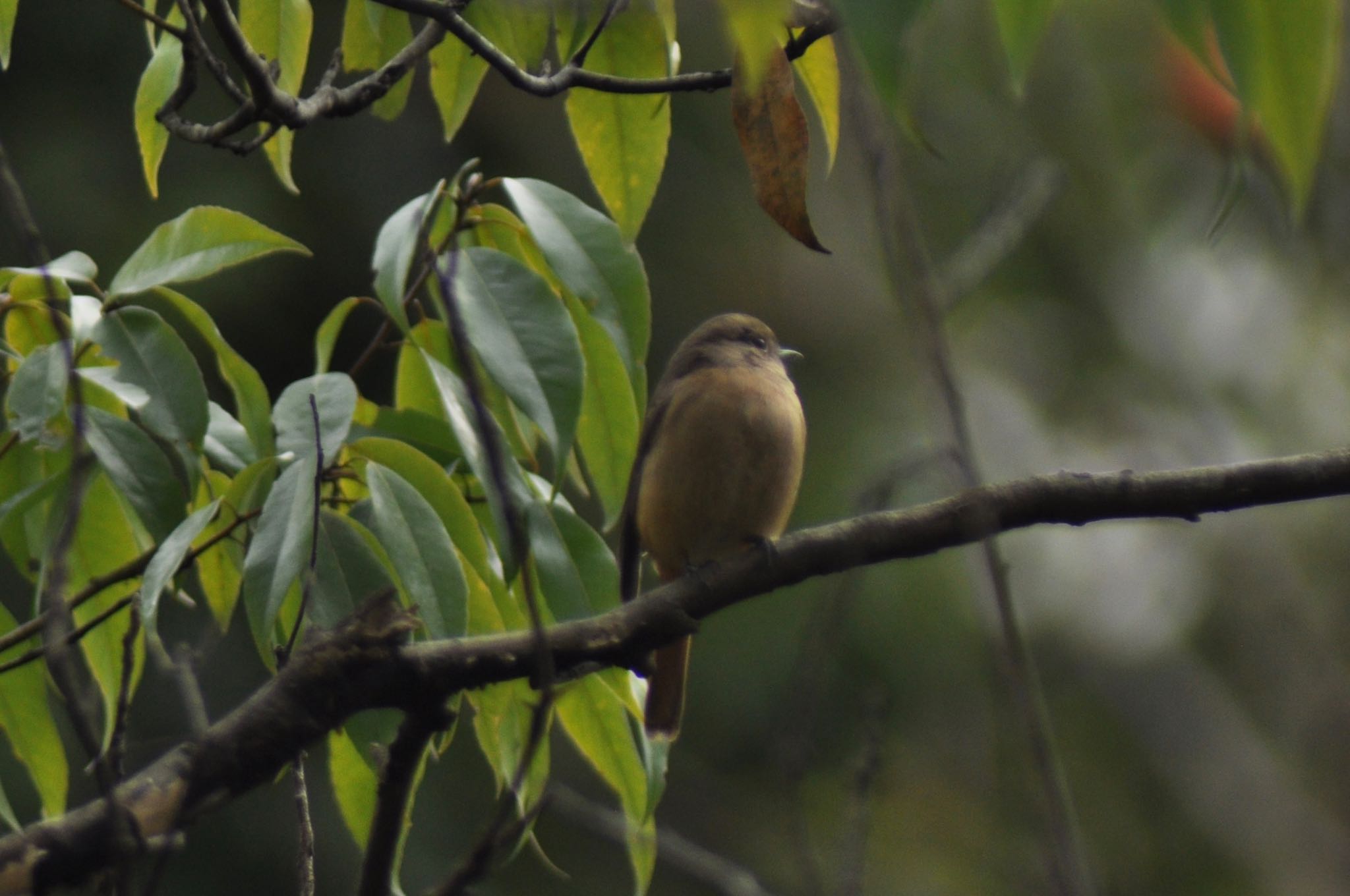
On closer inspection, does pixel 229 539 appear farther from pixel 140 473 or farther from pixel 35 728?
pixel 35 728

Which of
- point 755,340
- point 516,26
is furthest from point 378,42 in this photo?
point 755,340

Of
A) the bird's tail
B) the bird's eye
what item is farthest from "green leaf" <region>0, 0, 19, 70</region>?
the bird's eye

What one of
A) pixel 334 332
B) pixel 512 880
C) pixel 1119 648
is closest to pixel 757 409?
pixel 334 332

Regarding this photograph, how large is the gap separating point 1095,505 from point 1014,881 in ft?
25.1

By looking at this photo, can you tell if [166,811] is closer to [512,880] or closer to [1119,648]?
[512,880]

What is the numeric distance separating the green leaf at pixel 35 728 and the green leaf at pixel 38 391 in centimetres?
56

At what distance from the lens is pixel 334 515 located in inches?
93.7

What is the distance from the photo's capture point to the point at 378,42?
288 centimetres

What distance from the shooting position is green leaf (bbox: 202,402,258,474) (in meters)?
2.63

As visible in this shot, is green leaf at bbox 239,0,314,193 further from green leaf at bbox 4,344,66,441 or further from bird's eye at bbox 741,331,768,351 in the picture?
bird's eye at bbox 741,331,768,351

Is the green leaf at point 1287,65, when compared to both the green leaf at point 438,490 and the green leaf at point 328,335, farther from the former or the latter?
the green leaf at point 328,335

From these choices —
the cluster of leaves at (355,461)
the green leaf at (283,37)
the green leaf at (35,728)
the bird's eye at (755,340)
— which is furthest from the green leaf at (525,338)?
the bird's eye at (755,340)

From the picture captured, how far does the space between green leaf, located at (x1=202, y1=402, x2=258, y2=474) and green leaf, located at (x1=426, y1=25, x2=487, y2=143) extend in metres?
0.70

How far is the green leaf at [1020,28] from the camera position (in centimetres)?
127
